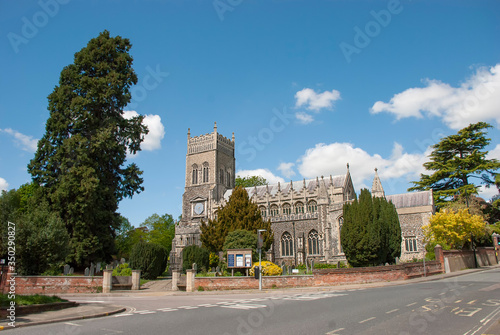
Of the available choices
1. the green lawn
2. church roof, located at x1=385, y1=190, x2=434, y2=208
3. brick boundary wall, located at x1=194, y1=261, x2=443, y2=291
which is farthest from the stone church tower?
the green lawn

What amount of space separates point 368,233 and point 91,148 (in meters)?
21.2

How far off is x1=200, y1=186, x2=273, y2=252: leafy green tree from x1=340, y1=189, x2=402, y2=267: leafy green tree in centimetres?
969

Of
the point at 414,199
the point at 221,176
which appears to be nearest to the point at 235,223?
the point at 414,199

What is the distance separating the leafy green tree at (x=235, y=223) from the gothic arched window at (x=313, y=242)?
719 centimetres

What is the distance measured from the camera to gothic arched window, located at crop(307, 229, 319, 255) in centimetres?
3944

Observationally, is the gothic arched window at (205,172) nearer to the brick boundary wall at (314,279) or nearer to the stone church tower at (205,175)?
the stone church tower at (205,175)

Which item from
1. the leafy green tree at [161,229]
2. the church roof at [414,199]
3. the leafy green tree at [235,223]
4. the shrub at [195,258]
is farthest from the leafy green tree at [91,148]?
the leafy green tree at [161,229]

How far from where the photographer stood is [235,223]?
1326 inches

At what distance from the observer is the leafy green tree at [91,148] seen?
81.1 ft

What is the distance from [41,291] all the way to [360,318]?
1801 cm

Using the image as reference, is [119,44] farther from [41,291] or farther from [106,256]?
[41,291]

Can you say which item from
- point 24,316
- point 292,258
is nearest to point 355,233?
point 292,258

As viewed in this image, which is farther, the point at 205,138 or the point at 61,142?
the point at 205,138

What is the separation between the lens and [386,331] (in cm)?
683
